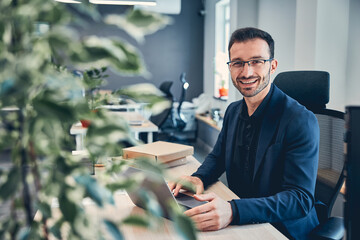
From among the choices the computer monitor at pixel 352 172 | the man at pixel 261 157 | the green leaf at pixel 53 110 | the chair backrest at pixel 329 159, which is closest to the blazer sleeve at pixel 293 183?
the man at pixel 261 157

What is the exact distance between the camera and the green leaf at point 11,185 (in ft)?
1.24

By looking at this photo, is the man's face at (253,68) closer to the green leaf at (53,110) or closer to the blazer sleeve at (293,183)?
the blazer sleeve at (293,183)

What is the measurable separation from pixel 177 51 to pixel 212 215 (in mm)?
5525

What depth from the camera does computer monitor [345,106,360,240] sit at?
53 centimetres

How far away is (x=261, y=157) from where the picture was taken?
1.31m

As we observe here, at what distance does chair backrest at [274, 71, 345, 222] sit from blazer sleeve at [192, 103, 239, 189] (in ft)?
1.03

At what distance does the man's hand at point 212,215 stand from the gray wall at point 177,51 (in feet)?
17.1

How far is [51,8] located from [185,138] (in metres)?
5.70

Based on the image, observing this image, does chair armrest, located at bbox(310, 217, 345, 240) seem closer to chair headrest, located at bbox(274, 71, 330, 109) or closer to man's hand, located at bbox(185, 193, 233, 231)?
man's hand, located at bbox(185, 193, 233, 231)

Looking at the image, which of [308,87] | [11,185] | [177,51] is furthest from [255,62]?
[177,51]

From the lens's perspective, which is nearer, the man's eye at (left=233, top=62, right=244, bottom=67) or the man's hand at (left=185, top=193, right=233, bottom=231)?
the man's hand at (left=185, top=193, right=233, bottom=231)

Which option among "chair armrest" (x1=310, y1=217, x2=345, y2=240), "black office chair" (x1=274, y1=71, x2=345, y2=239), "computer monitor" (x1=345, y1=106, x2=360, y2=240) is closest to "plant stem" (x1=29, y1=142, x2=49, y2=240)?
"computer monitor" (x1=345, y1=106, x2=360, y2=240)

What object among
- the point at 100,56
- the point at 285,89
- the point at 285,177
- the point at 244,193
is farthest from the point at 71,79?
the point at 285,89

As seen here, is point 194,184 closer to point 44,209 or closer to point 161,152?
point 161,152
